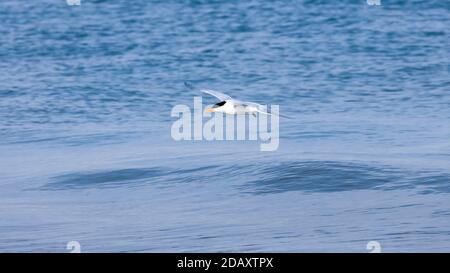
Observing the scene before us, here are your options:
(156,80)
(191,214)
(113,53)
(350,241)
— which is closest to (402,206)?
(350,241)

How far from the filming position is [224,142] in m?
15.0

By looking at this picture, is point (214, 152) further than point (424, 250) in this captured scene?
Yes

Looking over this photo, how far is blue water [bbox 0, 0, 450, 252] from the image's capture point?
36.8 ft

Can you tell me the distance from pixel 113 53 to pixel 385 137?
833 centimetres

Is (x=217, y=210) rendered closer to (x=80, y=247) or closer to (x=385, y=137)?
(x=80, y=247)

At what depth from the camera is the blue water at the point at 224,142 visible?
11.2 meters

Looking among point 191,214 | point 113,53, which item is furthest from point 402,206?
point 113,53

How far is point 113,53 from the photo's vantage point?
21.8m

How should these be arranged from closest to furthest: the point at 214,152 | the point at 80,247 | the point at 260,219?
the point at 80,247 < the point at 260,219 < the point at 214,152

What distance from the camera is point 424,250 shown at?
10.2 metres

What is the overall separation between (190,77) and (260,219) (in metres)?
8.77
